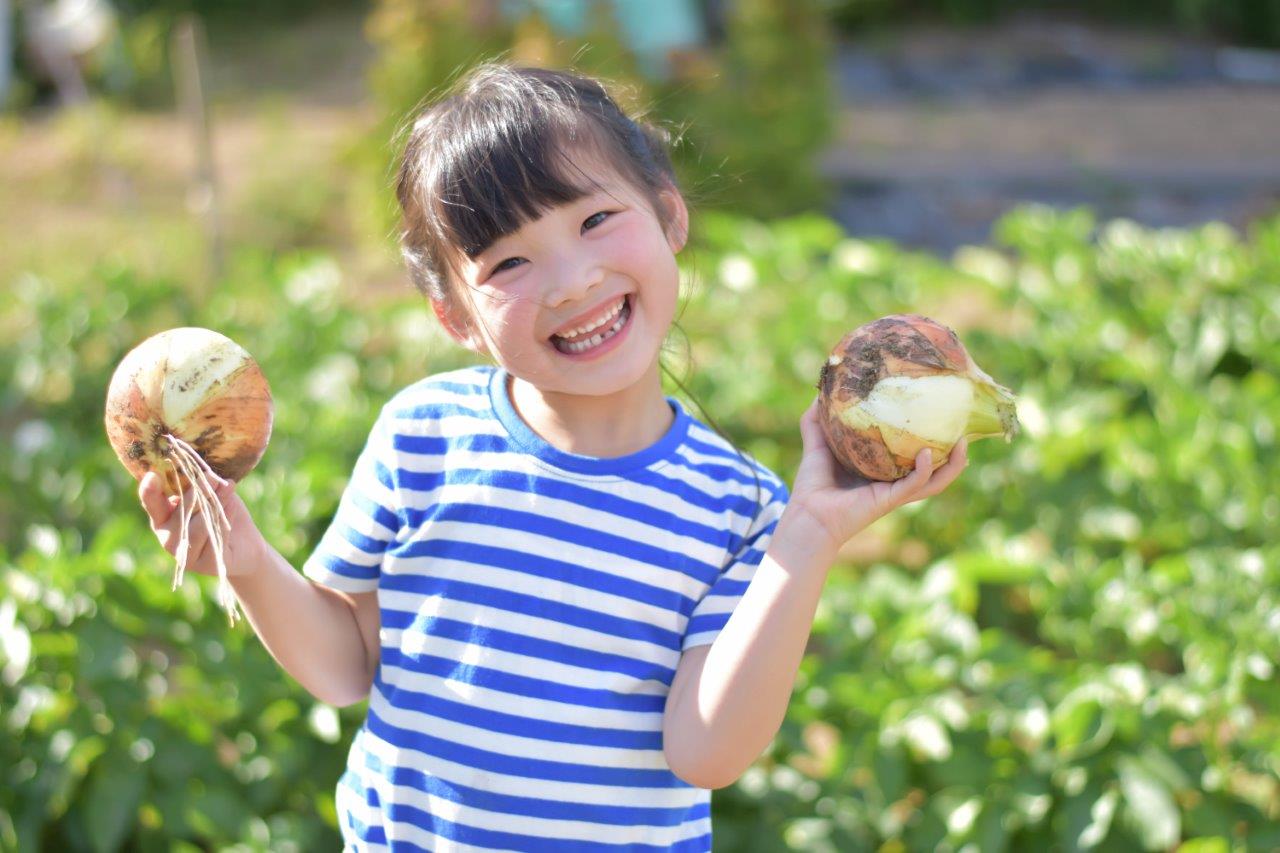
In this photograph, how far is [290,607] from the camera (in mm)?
1679

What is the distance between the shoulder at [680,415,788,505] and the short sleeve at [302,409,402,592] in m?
0.36

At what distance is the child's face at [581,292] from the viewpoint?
1.54 metres

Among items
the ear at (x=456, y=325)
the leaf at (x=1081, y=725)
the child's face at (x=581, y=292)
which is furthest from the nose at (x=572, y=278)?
the leaf at (x=1081, y=725)

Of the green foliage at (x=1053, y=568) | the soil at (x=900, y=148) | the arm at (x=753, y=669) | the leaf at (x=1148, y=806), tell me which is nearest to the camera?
the arm at (x=753, y=669)

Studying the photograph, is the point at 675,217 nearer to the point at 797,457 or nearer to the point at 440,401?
the point at 440,401

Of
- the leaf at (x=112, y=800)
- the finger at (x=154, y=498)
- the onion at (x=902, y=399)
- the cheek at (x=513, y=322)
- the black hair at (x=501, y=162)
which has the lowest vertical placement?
the leaf at (x=112, y=800)

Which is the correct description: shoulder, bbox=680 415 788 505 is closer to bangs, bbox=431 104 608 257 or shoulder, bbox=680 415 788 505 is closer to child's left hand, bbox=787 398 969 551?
child's left hand, bbox=787 398 969 551

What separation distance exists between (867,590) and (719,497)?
1.53 m

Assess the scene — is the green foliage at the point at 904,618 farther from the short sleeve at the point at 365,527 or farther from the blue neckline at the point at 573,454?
the short sleeve at the point at 365,527

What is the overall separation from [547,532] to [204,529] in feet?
1.29

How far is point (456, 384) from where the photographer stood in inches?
68.6

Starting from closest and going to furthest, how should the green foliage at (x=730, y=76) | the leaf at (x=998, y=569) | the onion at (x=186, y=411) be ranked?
the onion at (x=186, y=411) < the leaf at (x=998, y=569) < the green foliage at (x=730, y=76)

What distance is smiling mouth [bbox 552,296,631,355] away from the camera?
1.57 m

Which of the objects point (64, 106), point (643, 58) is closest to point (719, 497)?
point (643, 58)
